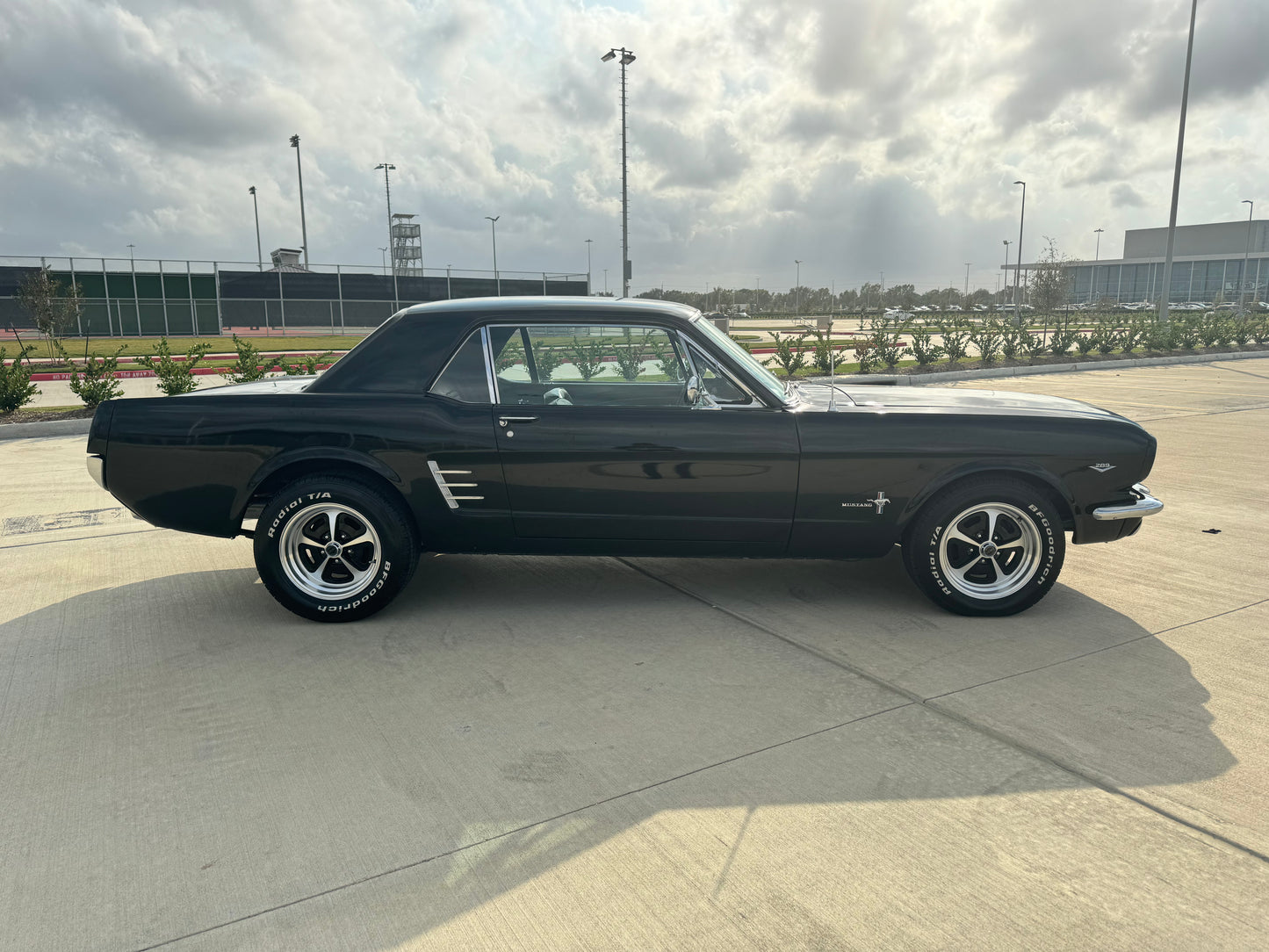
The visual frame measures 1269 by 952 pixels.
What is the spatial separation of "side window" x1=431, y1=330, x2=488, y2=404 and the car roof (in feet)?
0.62

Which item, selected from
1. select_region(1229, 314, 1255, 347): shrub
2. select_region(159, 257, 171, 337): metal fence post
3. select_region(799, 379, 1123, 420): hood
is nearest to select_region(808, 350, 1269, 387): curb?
select_region(1229, 314, 1255, 347): shrub

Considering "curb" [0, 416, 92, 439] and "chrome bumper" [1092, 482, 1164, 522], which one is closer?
"chrome bumper" [1092, 482, 1164, 522]

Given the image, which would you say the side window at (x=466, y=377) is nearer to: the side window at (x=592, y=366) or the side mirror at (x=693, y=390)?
the side window at (x=592, y=366)

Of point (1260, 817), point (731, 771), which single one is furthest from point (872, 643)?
point (1260, 817)

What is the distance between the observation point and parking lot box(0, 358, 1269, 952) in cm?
232

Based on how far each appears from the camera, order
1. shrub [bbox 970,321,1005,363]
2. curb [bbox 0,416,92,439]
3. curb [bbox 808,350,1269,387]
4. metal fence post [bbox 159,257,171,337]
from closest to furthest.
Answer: curb [bbox 0,416,92,439] → curb [bbox 808,350,1269,387] → shrub [bbox 970,321,1005,363] → metal fence post [bbox 159,257,171,337]

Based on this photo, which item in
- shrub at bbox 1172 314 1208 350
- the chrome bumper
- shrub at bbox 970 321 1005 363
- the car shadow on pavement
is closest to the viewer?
the car shadow on pavement

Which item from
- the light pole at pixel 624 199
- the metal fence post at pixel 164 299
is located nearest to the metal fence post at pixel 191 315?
the metal fence post at pixel 164 299

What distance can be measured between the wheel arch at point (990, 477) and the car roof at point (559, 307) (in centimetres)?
146

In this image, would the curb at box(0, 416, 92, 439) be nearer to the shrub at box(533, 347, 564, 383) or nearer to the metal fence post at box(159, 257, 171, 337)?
the shrub at box(533, 347, 564, 383)

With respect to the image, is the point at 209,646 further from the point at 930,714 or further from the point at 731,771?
the point at 930,714

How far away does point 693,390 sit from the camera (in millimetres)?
4367

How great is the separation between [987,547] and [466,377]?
2.72m

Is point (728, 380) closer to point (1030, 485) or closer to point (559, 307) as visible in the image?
point (559, 307)
